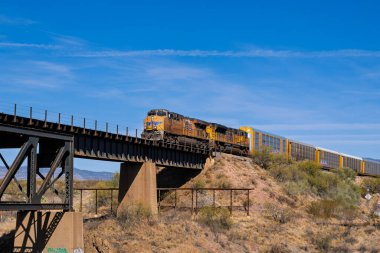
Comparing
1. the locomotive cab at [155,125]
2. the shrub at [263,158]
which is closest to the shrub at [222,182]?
the locomotive cab at [155,125]

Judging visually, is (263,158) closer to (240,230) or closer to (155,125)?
(155,125)

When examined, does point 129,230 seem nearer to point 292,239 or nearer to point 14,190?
point 292,239

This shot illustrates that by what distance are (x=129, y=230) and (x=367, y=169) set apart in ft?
264

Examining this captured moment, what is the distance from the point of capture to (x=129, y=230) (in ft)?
120

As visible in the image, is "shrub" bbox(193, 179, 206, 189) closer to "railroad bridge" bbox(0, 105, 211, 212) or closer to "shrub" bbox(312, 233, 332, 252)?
"railroad bridge" bbox(0, 105, 211, 212)

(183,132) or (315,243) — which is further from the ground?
(183,132)

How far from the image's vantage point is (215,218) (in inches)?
1688

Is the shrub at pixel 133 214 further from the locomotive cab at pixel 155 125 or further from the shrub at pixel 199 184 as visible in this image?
the shrub at pixel 199 184

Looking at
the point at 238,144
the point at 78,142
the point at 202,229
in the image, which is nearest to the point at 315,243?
the point at 202,229

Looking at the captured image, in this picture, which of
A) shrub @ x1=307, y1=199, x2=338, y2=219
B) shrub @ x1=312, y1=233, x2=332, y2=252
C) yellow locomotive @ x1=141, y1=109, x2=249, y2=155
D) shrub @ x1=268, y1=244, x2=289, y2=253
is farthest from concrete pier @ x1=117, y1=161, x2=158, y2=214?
shrub @ x1=307, y1=199, x2=338, y2=219

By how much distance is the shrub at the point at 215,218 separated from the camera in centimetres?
4112

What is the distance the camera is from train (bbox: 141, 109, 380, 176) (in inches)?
2105

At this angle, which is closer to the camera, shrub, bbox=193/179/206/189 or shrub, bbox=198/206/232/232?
shrub, bbox=198/206/232/232

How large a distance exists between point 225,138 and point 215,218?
74.7 ft
